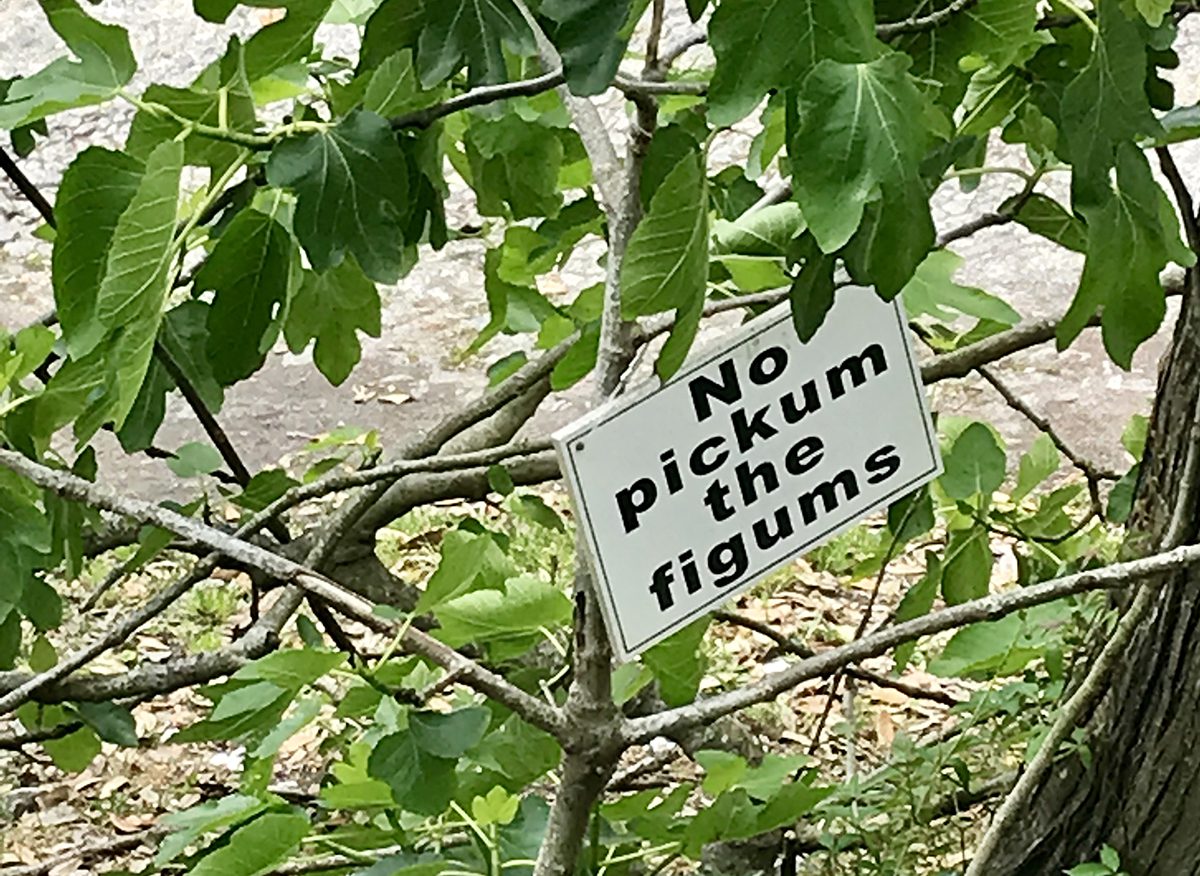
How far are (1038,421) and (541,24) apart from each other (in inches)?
32.6

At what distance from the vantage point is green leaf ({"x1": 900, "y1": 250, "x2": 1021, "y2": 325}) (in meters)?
0.83

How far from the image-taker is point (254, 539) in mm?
1257

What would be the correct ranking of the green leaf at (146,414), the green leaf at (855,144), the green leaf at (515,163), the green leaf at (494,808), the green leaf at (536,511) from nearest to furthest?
1. the green leaf at (855,144)
2. the green leaf at (494,808)
3. the green leaf at (146,414)
4. the green leaf at (515,163)
5. the green leaf at (536,511)

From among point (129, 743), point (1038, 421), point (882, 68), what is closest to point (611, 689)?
point (882, 68)

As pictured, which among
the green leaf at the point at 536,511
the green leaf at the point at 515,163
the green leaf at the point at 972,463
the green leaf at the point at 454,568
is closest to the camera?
the green leaf at the point at 454,568

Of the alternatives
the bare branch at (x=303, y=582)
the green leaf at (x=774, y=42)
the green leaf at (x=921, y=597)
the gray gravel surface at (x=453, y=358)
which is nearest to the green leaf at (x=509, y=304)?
the green leaf at (x=921, y=597)

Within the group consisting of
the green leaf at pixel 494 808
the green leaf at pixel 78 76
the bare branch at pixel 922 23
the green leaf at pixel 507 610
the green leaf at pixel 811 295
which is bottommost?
the green leaf at pixel 494 808

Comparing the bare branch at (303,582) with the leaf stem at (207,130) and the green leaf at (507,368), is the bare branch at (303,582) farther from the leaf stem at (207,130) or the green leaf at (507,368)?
the green leaf at (507,368)

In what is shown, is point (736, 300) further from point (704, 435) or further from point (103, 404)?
point (103, 404)

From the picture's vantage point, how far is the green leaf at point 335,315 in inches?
33.3

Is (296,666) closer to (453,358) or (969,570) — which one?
(969,570)

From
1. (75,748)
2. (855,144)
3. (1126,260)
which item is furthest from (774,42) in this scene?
(75,748)

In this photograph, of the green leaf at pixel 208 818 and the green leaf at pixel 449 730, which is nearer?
the green leaf at pixel 449 730

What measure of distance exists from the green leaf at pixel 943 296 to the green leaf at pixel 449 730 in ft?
1.12
